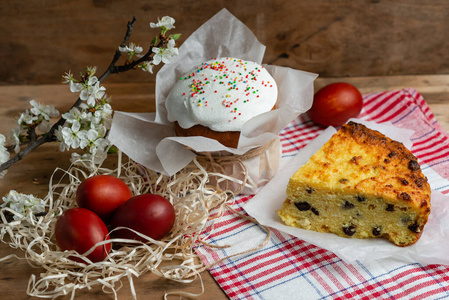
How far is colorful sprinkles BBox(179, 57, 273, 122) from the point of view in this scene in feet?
6.65

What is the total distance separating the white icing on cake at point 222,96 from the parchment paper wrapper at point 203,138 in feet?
0.23

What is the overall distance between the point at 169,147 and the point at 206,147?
0.57 ft

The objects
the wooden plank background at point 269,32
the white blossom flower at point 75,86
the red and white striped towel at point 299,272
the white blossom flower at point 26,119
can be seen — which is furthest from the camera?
the wooden plank background at point 269,32

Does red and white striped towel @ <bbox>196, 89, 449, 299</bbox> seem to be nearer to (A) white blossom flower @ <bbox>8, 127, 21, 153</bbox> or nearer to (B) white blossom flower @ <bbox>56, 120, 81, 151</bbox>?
(B) white blossom flower @ <bbox>56, 120, 81, 151</bbox>

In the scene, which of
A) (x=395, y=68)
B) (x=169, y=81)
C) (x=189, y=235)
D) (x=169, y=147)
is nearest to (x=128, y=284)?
(x=189, y=235)

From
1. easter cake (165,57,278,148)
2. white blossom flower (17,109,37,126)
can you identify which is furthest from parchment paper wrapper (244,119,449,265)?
white blossom flower (17,109,37,126)

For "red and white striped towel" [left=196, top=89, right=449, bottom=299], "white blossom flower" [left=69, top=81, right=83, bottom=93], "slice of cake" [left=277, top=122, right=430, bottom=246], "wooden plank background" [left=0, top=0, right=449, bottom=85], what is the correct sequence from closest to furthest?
"red and white striped towel" [left=196, top=89, right=449, bottom=299] → "slice of cake" [left=277, top=122, right=430, bottom=246] → "white blossom flower" [left=69, top=81, right=83, bottom=93] → "wooden plank background" [left=0, top=0, right=449, bottom=85]

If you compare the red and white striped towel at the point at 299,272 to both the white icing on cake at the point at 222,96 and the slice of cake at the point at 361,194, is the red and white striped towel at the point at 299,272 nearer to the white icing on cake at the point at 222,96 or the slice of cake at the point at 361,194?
the slice of cake at the point at 361,194

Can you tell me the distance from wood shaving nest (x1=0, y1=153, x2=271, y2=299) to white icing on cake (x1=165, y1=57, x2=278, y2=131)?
19cm

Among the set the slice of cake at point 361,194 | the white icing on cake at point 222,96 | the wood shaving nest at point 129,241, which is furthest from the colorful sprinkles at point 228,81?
the slice of cake at point 361,194

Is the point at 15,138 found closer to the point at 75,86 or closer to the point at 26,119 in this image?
the point at 26,119

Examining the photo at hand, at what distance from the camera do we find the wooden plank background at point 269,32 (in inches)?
108

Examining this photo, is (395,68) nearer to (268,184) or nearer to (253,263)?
(268,184)

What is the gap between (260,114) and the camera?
2.00 metres
